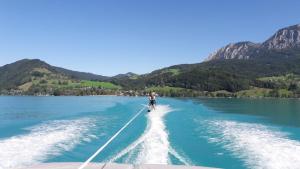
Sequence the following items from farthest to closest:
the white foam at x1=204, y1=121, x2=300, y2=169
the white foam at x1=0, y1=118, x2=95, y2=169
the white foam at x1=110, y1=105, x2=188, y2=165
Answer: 1. the white foam at x1=110, y1=105, x2=188, y2=165
2. the white foam at x1=0, y1=118, x2=95, y2=169
3. the white foam at x1=204, y1=121, x2=300, y2=169

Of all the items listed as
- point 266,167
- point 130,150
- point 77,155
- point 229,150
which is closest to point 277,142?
point 229,150

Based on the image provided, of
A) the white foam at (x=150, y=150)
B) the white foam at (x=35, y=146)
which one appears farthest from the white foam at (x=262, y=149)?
the white foam at (x=35, y=146)

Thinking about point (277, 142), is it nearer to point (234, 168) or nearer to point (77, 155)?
point (234, 168)

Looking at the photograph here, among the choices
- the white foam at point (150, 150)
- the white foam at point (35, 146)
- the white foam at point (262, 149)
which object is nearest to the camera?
the white foam at point (262, 149)

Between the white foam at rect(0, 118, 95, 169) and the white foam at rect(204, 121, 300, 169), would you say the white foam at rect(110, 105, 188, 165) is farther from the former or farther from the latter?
the white foam at rect(0, 118, 95, 169)

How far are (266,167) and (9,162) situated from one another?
31.2ft

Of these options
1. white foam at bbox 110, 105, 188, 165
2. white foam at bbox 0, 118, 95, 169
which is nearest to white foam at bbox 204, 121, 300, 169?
white foam at bbox 110, 105, 188, 165

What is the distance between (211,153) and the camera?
691 inches

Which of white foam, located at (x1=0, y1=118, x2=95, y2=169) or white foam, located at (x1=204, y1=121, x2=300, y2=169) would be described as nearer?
white foam, located at (x1=204, y1=121, x2=300, y2=169)

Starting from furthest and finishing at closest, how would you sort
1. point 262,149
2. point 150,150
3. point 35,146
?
1. point 35,146
2. point 262,149
3. point 150,150

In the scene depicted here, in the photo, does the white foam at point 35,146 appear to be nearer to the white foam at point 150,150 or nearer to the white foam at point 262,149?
the white foam at point 150,150

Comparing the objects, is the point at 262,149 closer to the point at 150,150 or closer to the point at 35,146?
the point at 150,150

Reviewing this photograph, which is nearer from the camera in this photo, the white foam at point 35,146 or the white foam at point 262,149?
the white foam at point 262,149

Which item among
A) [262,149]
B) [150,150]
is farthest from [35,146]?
[262,149]
